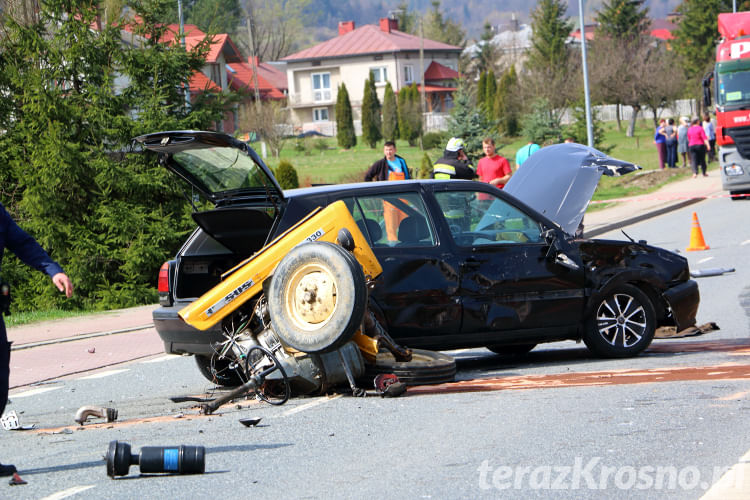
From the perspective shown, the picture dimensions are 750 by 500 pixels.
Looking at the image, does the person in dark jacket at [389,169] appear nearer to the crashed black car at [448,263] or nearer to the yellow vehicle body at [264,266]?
the crashed black car at [448,263]

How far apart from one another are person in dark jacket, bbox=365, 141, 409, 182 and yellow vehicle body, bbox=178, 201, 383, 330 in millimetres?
7418

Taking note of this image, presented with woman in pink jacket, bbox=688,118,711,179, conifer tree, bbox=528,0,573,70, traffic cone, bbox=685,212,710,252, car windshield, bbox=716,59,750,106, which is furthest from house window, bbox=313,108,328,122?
traffic cone, bbox=685,212,710,252

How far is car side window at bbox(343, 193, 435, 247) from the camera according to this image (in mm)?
8547

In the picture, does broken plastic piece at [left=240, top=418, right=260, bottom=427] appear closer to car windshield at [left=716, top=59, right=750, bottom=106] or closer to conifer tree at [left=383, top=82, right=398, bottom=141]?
car windshield at [left=716, top=59, right=750, bottom=106]

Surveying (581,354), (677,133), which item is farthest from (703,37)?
(581,354)

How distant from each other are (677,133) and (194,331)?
34897mm

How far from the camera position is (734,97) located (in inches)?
1006

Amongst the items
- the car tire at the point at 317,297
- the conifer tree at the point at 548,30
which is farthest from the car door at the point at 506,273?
the conifer tree at the point at 548,30

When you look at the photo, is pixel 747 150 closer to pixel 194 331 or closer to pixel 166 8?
pixel 166 8

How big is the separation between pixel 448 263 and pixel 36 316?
32.0ft

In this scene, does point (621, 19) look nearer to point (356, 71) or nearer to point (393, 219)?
point (356, 71)

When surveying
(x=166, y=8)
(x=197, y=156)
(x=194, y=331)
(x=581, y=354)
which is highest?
(x=166, y=8)

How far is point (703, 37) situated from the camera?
8994 cm

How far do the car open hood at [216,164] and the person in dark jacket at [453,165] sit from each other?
615 centimetres
